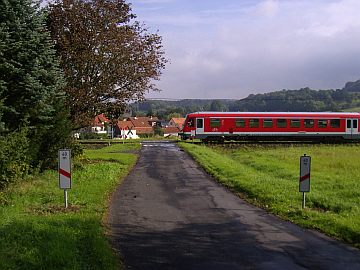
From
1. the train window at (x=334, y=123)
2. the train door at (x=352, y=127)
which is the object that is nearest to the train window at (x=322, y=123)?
the train window at (x=334, y=123)

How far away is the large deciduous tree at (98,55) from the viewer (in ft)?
76.3

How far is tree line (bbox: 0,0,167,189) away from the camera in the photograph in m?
14.8

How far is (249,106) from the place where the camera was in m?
116

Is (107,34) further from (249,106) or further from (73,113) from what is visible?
(249,106)

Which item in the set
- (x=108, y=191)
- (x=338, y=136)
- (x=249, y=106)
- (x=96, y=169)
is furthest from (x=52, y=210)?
(x=249, y=106)

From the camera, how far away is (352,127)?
4788 centimetres

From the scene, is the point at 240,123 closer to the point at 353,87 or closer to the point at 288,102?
the point at 288,102

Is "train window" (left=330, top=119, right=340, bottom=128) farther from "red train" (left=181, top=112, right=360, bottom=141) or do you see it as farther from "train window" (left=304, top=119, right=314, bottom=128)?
"train window" (left=304, top=119, right=314, bottom=128)

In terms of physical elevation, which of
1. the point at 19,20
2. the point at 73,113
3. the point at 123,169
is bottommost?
the point at 123,169

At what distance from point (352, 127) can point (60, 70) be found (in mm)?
36376

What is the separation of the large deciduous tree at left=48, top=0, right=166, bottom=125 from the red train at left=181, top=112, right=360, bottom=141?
20598mm

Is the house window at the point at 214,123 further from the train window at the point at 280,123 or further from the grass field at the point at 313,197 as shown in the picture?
the grass field at the point at 313,197

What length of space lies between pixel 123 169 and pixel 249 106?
320 ft

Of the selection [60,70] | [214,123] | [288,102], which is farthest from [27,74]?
[288,102]
